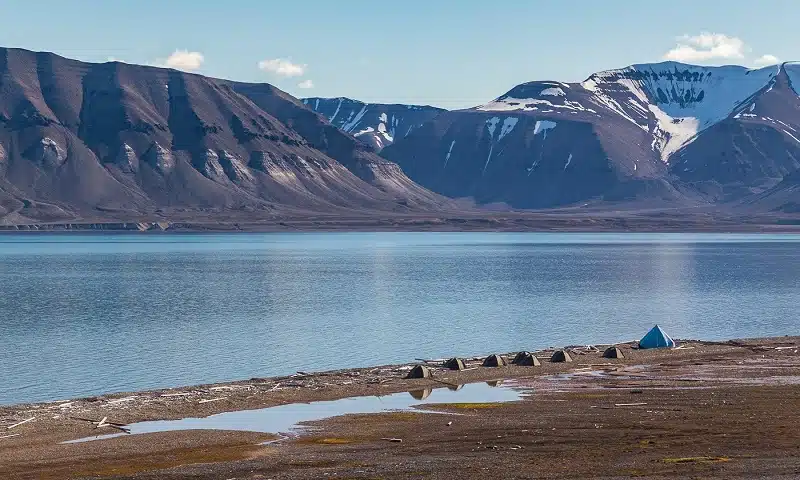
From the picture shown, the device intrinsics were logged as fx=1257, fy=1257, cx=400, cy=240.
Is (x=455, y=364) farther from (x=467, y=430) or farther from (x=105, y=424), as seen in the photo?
(x=105, y=424)

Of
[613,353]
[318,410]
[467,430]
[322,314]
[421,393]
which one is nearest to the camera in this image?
[467,430]

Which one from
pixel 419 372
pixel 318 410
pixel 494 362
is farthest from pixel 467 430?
pixel 494 362

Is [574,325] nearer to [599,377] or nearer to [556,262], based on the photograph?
[599,377]

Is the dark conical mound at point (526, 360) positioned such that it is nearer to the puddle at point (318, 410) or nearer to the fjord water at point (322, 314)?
the puddle at point (318, 410)

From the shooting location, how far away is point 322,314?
90.4 metres

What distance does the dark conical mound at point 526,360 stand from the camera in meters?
52.2

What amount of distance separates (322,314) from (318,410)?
4956 cm

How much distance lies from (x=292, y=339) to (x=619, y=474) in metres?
47.1

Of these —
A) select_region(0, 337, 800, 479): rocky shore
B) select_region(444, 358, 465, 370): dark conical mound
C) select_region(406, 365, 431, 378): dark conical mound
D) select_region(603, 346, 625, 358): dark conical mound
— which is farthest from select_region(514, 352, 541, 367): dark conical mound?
select_region(406, 365, 431, 378): dark conical mound

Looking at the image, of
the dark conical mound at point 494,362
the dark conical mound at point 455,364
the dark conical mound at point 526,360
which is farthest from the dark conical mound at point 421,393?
the dark conical mound at point 526,360

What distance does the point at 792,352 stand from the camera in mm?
55750

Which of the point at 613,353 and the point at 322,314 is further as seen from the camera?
the point at 322,314

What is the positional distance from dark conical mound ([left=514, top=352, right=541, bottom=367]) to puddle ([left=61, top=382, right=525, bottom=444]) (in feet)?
18.0

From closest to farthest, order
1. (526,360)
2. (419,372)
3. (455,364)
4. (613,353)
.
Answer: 1. (419,372)
2. (455,364)
3. (526,360)
4. (613,353)
